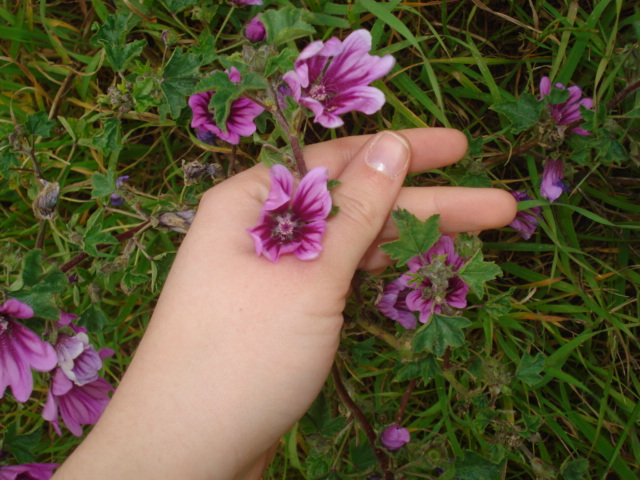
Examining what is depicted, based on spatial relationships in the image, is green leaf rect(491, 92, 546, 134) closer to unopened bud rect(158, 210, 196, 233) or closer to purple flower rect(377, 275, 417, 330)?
purple flower rect(377, 275, 417, 330)

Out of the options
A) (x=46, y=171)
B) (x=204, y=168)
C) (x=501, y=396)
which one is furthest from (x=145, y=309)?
(x=501, y=396)

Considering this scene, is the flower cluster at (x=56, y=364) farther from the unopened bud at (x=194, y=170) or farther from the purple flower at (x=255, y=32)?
the purple flower at (x=255, y=32)

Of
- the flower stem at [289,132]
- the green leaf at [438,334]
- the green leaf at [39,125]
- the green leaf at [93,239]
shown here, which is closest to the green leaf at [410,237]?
the green leaf at [438,334]

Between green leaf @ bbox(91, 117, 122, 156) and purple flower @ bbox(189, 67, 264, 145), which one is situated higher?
purple flower @ bbox(189, 67, 264, 145)

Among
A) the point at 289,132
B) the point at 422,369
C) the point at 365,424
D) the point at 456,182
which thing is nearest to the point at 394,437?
the point at 365,424

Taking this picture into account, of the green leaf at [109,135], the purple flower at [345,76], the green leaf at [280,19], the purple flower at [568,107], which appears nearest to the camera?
the green leaf at [280,19]

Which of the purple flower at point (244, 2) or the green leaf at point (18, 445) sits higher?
the purple flower at point (244, 2)

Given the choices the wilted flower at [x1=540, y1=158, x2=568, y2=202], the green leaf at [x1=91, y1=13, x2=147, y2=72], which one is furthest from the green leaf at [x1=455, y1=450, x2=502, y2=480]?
the green leaf at [x1=91, y1=13, x2=147, y2=72]

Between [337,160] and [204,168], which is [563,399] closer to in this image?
[337,160]
